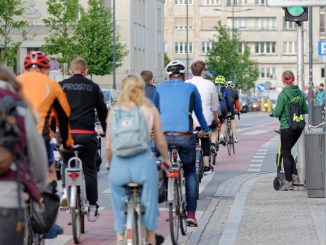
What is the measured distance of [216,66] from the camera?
104062 millimetres

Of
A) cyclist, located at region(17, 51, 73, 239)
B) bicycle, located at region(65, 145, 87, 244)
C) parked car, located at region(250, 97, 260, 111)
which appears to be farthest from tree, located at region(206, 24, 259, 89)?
cyclist, located at region(17, 51, 73, 239)

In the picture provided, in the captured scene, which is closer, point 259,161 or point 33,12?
point 259,161

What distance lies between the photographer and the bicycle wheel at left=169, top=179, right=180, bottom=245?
1145 cm

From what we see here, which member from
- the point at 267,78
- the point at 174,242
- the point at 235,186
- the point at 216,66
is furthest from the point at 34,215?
the point at 267,78

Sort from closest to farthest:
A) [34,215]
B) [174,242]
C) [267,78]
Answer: [34,215] < [174,242] < [267,78]

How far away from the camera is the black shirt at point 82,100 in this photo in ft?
40.4

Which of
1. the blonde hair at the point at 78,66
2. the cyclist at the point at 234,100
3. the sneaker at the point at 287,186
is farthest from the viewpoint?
the cyclist at the point at 234,100

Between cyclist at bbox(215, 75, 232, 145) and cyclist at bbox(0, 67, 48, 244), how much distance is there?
1845 centimetres

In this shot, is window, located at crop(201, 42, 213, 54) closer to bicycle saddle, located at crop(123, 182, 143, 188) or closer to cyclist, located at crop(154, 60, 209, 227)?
cyclist, located at crop(154, 60, 209, 227)

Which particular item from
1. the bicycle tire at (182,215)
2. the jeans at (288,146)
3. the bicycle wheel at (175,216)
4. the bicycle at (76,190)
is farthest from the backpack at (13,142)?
the jeans at (288,146)

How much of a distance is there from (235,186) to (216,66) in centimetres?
8495

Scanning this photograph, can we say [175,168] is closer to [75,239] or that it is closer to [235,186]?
[75,239]

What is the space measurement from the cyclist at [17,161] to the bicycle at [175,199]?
182 inches

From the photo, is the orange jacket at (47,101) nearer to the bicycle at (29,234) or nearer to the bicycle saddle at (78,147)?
the bicycle at (29,234)
